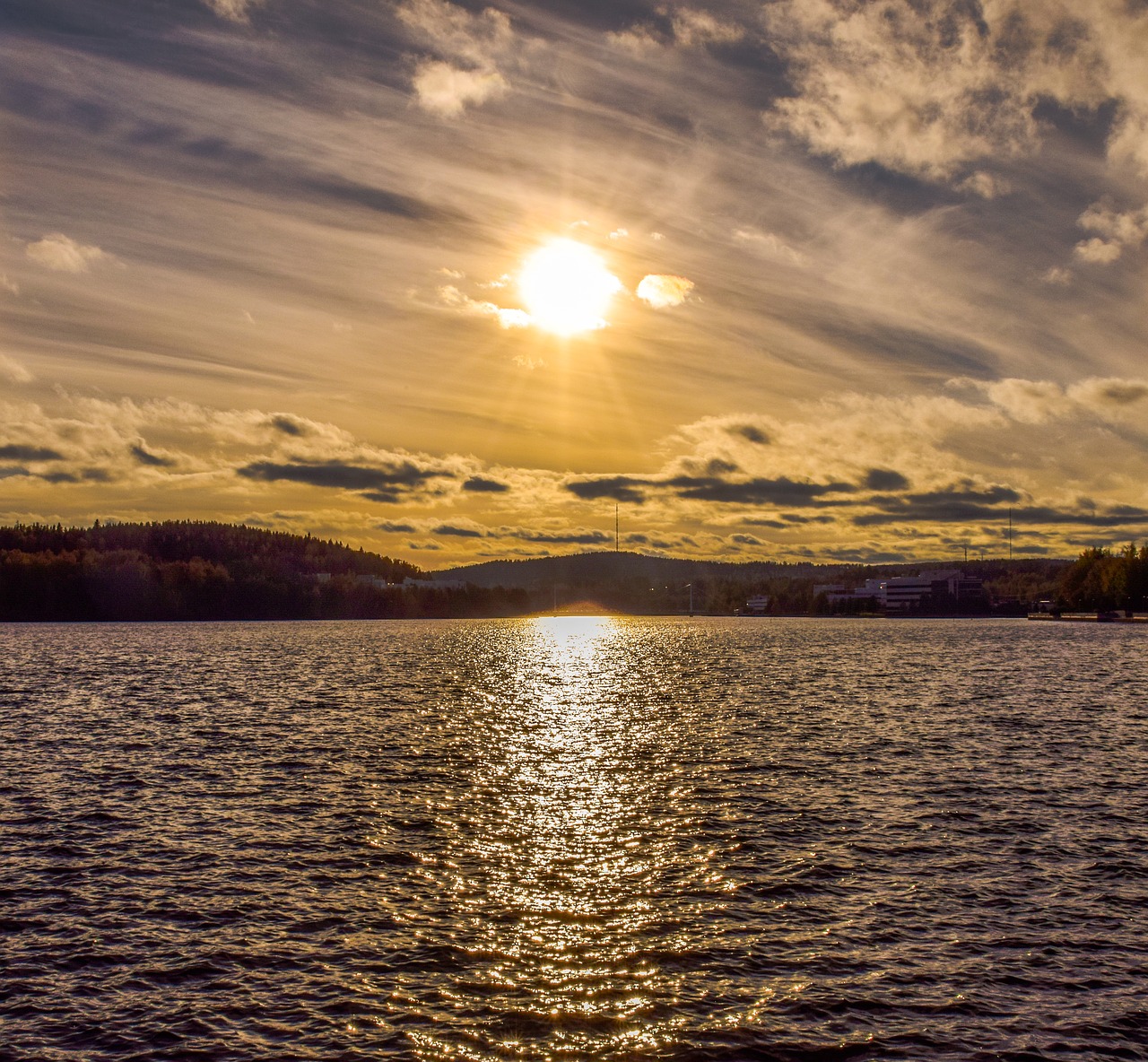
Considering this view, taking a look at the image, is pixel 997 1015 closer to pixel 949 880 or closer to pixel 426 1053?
pixel 949 880

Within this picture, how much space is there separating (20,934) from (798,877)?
86.7 feet

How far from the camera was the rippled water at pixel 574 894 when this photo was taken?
2355cm

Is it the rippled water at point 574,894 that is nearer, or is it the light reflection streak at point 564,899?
the light reflection streak at point 564,899

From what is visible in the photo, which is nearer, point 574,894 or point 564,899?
point 564,899

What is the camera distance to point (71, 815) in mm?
45938

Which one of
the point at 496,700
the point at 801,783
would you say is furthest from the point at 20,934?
the point at 496,700

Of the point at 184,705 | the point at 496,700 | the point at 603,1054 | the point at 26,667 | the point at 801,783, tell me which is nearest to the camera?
the point at 603,1054

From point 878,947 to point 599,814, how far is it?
20.1 metres

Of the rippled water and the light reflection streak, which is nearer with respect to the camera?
the light reflection streak

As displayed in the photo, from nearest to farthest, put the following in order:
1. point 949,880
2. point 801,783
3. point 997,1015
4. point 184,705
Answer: point 997,1015 < point 949,880 < point 801,783 < point 184,705

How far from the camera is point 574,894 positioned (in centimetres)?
3366

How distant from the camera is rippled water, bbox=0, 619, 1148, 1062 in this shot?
23547 millimetres

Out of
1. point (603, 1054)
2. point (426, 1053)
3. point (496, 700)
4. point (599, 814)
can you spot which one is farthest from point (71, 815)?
point (496, 700)

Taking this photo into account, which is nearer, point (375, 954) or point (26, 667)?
point (375, 954)
